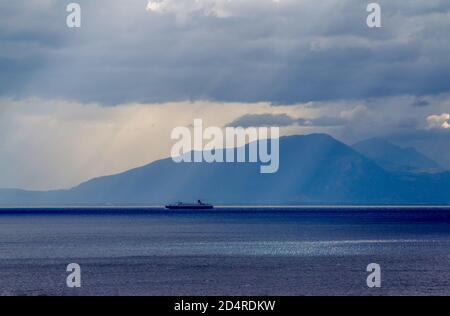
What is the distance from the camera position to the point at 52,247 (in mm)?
156250

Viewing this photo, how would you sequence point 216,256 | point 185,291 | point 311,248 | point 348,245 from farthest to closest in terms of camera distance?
point 348,245
point 311,248
point 216,256
point 185,291

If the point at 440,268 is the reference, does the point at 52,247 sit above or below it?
above

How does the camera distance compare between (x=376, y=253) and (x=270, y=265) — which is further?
(x=376, y=253)

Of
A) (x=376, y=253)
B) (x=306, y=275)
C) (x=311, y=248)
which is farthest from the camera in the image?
(x=311, y=248)

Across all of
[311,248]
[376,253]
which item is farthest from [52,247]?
[376,253]

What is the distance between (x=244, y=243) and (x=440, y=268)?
6109 centimetres

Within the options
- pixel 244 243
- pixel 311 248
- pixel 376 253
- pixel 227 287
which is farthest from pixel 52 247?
pixel 227 287

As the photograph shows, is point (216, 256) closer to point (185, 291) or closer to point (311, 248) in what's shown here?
point (311, 248)

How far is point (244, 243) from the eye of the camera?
6570 inches
